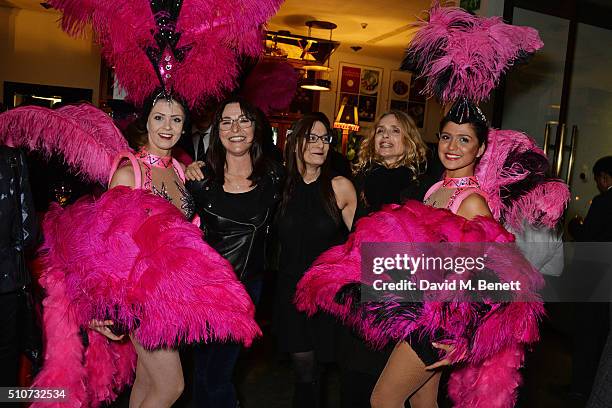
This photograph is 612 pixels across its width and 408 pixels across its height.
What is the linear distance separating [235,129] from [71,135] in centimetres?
74

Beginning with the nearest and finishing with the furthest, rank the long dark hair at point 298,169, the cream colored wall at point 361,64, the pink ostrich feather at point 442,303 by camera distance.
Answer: the pink ostrich feather at point 442,303, the long dark hair at point 298,169, the cream colored wall at point 361,64

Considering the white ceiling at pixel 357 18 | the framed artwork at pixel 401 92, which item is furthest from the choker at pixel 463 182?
the framed artwork at pixel 401 92

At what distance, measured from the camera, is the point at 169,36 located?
2.38 meters

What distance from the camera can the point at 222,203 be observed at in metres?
2.49

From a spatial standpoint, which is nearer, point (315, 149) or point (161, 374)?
point (161, 374)

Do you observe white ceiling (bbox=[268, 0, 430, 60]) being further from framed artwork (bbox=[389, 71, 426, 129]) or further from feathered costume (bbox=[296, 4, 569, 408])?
feathered costume (bbox=[296, 4, 569, 408])

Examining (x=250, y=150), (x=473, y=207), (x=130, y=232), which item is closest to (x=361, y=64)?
(x=250, y=150)

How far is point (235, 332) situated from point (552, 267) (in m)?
2.17

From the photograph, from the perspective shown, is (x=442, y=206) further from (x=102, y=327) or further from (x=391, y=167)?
(x=102, y=327)

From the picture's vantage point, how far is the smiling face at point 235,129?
253 centimetres

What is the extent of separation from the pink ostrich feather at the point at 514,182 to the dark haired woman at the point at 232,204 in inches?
41.0

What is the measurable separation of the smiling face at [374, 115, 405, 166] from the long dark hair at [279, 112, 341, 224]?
1.08 ft

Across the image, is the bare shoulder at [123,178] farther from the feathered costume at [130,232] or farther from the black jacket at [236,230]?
the black jacket at [236,230]

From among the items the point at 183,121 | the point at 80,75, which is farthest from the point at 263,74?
the point at 80,75
